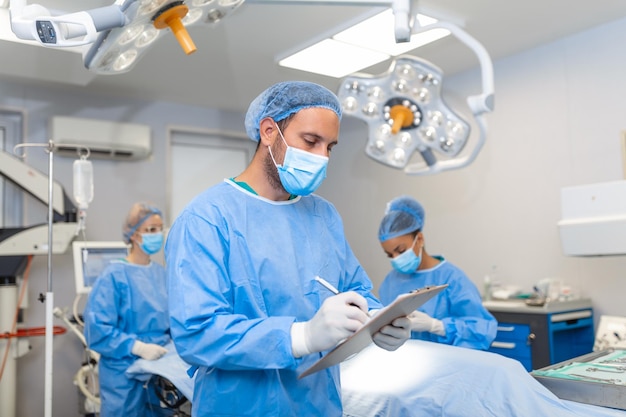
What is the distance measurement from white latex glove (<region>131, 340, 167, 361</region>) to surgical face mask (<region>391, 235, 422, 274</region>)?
117 centimetres

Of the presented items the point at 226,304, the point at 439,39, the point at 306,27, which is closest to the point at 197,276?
the point at 226,304

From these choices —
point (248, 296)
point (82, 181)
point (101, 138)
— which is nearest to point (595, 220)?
point (248, 296)

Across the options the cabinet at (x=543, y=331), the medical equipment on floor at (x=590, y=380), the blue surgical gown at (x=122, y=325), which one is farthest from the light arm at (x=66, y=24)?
the cabinet at (x=543, y=331)

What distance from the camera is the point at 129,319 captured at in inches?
112

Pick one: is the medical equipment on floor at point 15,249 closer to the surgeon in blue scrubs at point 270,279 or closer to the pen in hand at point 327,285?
the surgeon in blue scrubs at point 270,279

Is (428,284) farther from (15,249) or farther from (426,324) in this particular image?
(15,249)

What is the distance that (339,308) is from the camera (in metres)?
1.15

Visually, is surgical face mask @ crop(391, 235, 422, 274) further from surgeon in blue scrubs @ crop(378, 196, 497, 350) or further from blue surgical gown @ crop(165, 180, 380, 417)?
blue surgical gown @ crop(165, 180, 380, 417)

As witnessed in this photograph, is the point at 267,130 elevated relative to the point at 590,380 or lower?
elevated

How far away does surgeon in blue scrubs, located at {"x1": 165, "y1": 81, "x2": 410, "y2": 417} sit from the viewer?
3.86 ft

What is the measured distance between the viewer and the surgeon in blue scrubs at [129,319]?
2709 millimetres

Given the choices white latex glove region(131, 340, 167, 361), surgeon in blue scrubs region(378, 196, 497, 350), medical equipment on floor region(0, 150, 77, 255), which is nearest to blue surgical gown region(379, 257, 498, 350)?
surgeon in blue scrubs region(378, 196, 497, 350)

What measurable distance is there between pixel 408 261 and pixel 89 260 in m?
2.04

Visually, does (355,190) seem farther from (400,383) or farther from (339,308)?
(339,308)
